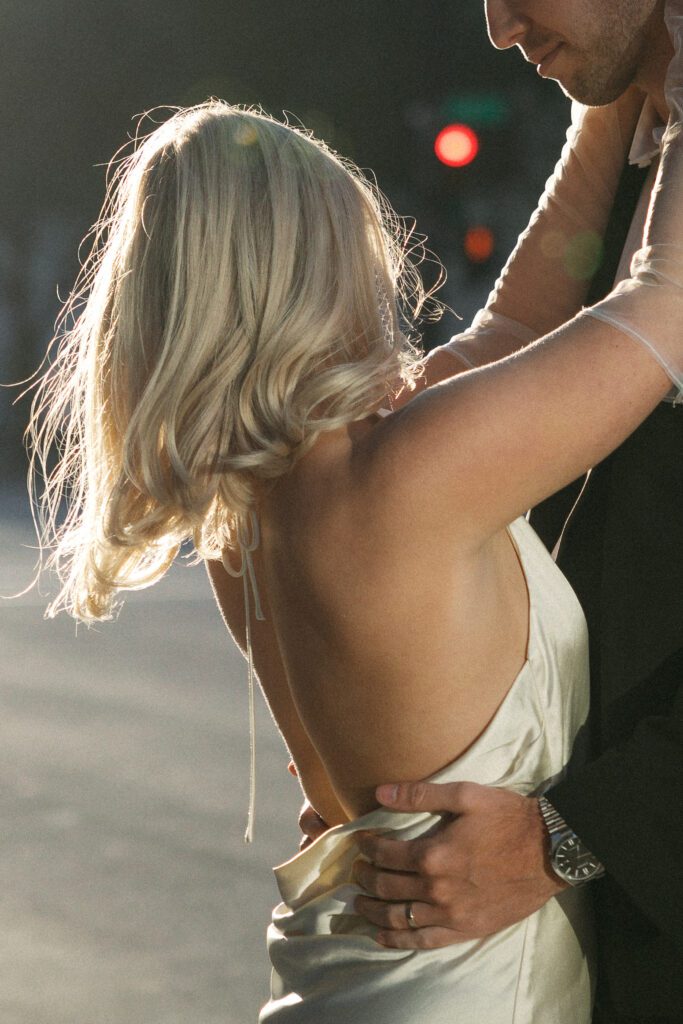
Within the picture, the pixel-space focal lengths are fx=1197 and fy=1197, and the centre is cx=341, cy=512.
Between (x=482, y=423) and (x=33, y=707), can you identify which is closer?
(x=482, y=423)

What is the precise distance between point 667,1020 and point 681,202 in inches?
30.4

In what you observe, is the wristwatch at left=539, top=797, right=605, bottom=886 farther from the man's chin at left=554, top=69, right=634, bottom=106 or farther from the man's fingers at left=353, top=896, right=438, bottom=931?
the man's chin at left=554, top=69, right=634, bottom=106

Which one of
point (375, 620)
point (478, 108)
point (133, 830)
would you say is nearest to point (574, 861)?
point (375, 620)

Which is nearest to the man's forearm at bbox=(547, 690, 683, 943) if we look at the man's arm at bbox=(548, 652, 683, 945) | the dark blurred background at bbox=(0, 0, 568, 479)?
the man's arm at bbox=(548, 652, 683, 945)

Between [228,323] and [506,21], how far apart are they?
0.66 meters

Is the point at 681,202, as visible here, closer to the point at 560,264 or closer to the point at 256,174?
the point at 256,174

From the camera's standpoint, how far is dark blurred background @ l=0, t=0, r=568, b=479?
10625 mm

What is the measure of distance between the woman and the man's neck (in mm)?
374

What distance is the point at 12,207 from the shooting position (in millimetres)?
10984

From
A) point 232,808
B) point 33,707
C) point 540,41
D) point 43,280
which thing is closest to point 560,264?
point 540,41

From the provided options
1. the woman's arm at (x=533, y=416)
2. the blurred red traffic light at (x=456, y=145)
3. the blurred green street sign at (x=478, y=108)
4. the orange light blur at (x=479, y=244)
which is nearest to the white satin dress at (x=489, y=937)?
the woman's arm at (x=533, y=416)

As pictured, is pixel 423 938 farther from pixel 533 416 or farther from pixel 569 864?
pixel 533 416

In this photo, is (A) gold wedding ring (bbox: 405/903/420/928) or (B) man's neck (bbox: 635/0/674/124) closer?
(A) gold wedding ring (bbox: 405/903/420/928)

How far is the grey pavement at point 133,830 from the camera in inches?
106
